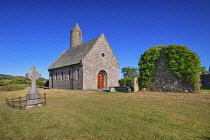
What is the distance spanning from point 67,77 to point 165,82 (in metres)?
16.1

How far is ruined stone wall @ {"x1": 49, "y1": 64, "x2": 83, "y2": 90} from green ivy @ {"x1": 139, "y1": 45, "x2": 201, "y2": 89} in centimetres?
954

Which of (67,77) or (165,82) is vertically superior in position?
(67,77)

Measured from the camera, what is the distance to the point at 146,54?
54.5ft

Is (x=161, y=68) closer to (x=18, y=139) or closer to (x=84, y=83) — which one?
(x=84, y=83)

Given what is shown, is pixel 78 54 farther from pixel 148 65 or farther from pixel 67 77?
pixel 148 65

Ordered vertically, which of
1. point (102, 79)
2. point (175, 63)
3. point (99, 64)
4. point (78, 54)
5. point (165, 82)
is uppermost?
point (78, 54)

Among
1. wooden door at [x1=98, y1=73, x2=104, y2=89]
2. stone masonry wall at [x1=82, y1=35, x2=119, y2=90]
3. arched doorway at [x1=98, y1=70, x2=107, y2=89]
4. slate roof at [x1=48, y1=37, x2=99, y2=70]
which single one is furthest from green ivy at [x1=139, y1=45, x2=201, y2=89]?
slate roof at [x1=48, y1=37, x2=99, y2=70]

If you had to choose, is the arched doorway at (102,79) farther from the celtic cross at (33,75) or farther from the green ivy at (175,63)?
the celtic cross at (33,75)

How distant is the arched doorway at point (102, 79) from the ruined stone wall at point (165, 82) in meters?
8.93

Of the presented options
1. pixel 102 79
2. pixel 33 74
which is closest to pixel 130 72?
pixel 102 79

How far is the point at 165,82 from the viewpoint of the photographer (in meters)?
15.3

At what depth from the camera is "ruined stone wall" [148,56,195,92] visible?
1411cm

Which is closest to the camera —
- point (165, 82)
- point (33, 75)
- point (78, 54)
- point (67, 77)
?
point (33, 75)

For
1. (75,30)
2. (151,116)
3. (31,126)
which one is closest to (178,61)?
(151,116)
